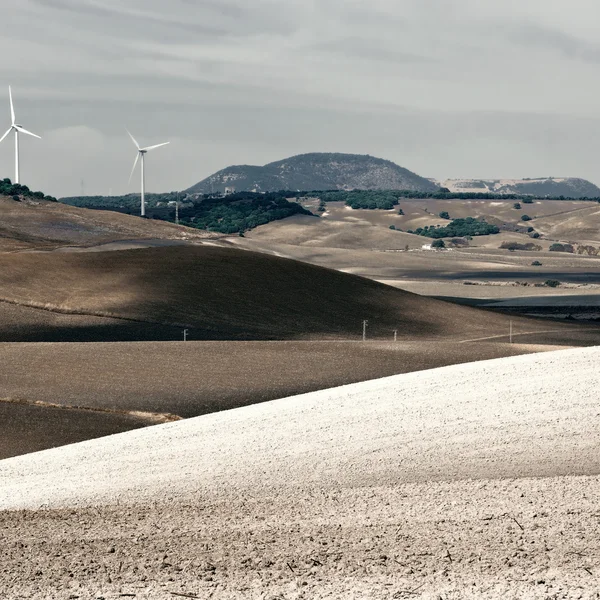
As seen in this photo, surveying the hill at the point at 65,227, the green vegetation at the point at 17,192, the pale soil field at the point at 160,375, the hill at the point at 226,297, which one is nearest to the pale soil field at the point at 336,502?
the pale soil field at the point at 160,375

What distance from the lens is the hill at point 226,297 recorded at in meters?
67.6

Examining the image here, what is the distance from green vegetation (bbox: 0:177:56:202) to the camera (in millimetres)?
161125

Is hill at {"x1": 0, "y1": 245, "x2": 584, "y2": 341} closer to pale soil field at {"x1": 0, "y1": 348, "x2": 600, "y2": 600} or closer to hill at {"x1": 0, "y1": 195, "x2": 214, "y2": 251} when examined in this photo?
hill at {"x1": 0, "y1": 195, "x2": 214, "y2": 251}

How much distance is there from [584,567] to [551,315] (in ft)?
250

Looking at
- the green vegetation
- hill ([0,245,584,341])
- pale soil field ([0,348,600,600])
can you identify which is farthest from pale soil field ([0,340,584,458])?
the green vegetation

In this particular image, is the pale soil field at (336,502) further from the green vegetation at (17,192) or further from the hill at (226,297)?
the green vegetation at (17,192)

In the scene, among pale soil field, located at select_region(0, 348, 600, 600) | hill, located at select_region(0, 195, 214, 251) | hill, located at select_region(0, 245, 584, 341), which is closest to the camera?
pale soil field, located at select_region(0, 348, 600, 600)

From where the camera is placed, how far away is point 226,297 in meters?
75.4

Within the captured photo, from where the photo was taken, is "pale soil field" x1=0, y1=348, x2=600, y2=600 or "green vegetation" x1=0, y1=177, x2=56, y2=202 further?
"green vegetation" x1=0, y1=177, x2=56, y2=202

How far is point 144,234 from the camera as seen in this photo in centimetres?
13875

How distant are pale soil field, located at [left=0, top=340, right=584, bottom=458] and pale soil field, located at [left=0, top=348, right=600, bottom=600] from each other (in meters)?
5.48

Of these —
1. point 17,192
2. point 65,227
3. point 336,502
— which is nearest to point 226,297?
point 336,502

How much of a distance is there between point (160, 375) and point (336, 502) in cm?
2530

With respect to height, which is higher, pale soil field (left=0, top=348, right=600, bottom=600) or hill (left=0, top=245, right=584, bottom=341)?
hill (left=0, top=245, right=584, bottom=341)
